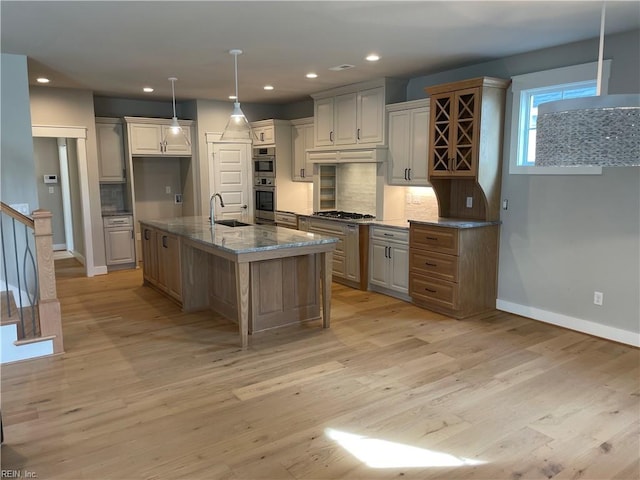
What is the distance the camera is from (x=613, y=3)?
320 cm

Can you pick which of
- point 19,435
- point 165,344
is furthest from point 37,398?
point 165,344

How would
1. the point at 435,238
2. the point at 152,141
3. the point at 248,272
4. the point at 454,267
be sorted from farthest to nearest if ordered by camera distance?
the point at 152,141 → the point at 435,238 → the point at 454,267 → the point at 248,272

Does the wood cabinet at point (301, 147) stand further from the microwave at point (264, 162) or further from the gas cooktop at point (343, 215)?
the gas cooktop at point (343, 215)

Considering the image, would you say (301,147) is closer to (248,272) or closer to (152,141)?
(152,141)

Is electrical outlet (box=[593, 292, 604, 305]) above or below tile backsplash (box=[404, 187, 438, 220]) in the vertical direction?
below

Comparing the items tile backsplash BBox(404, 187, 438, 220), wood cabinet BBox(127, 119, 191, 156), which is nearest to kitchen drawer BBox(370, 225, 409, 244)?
tile backsplash BBox(404, 187, 438, 220)

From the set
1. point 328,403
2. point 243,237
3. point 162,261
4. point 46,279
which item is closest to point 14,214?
point 46,279

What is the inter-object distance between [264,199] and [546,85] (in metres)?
4.60

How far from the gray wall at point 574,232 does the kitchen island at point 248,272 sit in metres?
1.94

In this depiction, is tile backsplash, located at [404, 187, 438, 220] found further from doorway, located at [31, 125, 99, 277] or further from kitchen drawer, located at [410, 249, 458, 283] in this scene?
doorway, located at [31, 125, 99, 277]

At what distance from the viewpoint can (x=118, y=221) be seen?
23.3 ft

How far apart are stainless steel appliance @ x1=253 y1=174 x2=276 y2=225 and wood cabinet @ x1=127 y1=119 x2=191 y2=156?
1.23 meters

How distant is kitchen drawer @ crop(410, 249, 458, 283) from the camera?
477 cm

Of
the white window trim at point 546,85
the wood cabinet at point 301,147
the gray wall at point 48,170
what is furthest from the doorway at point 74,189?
the white window trim at point 546,85
